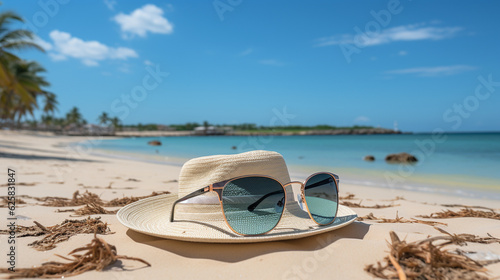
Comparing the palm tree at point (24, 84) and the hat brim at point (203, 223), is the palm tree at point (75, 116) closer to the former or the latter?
the palm tree at point (24, 84)

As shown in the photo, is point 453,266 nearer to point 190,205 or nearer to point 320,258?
point 320,258

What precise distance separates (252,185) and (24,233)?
1.78 meters

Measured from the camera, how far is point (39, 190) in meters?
4.67

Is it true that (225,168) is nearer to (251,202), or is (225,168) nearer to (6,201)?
(251,202)

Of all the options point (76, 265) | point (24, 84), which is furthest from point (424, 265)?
point (24, 84)

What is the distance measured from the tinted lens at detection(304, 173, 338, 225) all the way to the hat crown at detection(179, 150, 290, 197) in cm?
26

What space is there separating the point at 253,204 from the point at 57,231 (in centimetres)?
148

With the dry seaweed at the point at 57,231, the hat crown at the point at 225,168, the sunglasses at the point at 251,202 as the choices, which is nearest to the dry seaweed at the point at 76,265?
the dry seaweed at the point at 57,231

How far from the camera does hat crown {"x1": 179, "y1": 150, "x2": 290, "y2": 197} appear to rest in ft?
7.18

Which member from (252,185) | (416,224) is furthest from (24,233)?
(416,224)

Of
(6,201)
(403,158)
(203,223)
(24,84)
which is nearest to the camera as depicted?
(203,223)

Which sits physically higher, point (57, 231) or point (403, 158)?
point (57, 231)

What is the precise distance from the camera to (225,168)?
2.19m

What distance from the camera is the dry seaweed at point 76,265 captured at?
A: 160 centimetres
